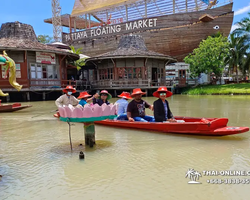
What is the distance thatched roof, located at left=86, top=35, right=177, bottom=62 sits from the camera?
2145 cm

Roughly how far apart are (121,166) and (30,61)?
1672cm

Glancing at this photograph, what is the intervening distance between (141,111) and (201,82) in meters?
20.6

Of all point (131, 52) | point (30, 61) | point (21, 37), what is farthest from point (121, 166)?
point (131, 52)

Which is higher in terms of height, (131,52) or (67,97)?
(131,52)

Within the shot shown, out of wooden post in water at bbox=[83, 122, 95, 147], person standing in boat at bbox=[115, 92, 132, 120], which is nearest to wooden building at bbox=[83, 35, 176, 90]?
person standing in boat at bbox=[115, 92, 132, 120]

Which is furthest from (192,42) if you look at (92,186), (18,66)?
(92,186)

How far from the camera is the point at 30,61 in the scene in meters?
18.7

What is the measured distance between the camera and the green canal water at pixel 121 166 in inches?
126

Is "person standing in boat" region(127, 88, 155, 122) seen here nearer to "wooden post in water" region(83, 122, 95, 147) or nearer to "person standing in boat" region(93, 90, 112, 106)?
"person standing in boat" region(93, 90, 112, 106)

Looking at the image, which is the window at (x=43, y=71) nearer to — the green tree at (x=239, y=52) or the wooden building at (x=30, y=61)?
the wooden building at (x=30, y=61)

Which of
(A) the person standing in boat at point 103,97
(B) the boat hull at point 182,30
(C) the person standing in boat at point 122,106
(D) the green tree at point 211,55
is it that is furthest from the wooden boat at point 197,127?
(B) the boat hull at point 182,30

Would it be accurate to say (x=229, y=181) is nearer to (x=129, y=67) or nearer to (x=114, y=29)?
(x=129, y=67)

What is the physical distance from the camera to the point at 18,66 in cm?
1823

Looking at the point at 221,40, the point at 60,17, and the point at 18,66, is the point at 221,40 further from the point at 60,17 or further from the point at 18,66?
the point at 60,17
